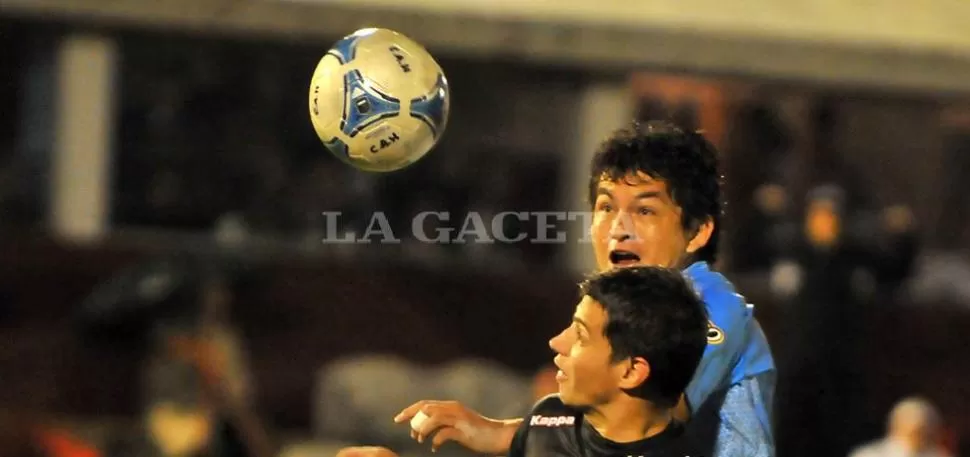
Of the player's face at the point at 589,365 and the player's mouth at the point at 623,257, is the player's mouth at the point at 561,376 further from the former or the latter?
the player's mouth at the point at 623,257

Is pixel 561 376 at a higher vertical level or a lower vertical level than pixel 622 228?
lower

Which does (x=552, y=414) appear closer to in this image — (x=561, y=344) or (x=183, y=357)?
(x=561, y=344)

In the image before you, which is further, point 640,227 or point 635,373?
point 640,227

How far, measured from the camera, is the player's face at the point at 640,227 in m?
3.15

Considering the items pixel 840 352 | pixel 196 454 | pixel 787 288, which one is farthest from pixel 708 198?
pixel 787 288

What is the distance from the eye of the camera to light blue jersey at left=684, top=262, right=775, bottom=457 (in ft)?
9.84

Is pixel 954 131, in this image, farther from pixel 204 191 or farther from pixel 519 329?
pixel 204 191

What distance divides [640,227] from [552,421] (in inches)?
18.0

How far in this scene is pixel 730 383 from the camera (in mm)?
3080

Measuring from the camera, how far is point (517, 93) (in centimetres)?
914

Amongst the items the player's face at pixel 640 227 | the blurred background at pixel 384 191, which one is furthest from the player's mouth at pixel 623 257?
the blurred background at pixel 384 191

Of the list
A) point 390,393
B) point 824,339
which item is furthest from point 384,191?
point 824,339

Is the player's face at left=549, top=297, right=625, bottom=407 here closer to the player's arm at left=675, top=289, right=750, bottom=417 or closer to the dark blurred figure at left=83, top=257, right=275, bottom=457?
the player's arm at left=675, top=289, right=750, bottom=417

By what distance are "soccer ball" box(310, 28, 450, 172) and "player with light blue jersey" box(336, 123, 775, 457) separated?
0.61 m
